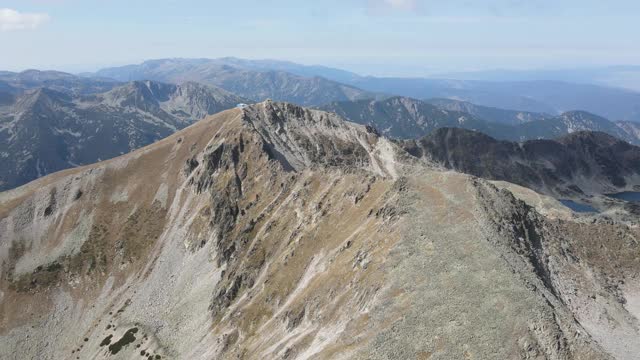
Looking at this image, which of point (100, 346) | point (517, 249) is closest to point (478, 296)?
point (517, 249)

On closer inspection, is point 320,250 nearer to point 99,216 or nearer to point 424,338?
point 424,338

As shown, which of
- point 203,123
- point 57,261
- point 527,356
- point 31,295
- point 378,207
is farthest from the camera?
point 203,123

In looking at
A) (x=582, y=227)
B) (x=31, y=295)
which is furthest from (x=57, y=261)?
(x=582, y=227)

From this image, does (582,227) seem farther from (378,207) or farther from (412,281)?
(412,281)

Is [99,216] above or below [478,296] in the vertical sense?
→ below

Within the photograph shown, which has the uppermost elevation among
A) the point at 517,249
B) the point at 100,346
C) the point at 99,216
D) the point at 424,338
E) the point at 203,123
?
the point at 203,123

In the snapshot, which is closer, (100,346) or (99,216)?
→ (100,346)

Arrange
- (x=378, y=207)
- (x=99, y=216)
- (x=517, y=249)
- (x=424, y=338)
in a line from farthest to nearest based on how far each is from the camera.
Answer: (x=99, y=216)
(x=378, y=207)
(x=517, y=249)
(x=424, y=338)
